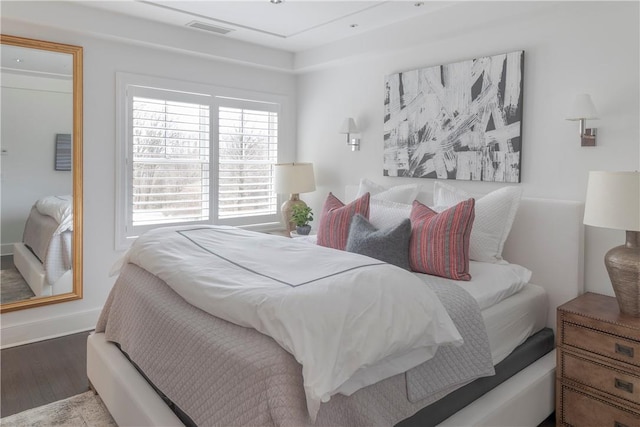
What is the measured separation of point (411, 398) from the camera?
166cm

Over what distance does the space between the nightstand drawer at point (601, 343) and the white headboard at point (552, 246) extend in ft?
1.47

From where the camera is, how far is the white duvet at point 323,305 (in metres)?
1.41

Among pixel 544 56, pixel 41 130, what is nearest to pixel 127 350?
pixel 41 130

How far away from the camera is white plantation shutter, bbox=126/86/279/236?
389 centimetres

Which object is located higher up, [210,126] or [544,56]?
[544,56]

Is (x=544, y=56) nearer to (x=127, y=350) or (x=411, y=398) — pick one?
(x=411, y=398)

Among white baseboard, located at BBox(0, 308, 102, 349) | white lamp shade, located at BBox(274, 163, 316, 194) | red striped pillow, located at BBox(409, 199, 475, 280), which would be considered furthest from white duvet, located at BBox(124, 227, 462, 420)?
white lamp shade, located at BBox(274, 163, 316, 194)

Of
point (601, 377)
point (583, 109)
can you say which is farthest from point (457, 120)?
point (601, 377)

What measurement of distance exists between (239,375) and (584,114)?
2.37 meters

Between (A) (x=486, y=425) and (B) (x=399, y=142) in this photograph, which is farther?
(B) (x=399, y=142)

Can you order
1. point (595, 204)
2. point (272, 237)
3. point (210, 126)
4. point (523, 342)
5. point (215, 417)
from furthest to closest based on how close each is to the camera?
point (210, 126), point (272, 237), point (523, 342), point (595, 204), point (215, 417)

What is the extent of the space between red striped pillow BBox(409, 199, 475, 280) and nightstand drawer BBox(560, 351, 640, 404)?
0.65 m

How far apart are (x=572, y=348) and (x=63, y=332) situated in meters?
3.60

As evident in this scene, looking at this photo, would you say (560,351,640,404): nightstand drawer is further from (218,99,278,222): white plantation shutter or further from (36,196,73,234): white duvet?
(36,196,73,234): white duvet
